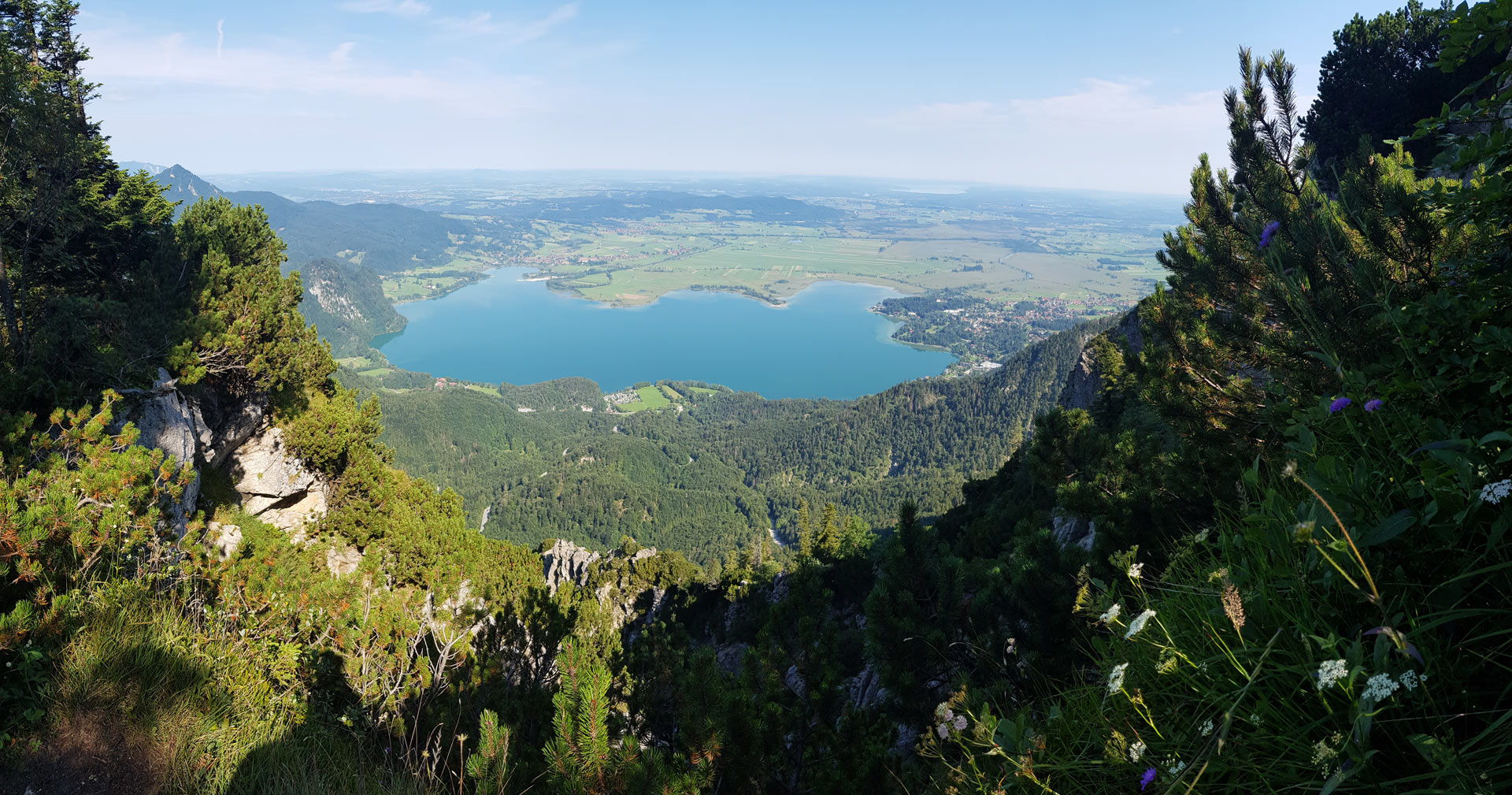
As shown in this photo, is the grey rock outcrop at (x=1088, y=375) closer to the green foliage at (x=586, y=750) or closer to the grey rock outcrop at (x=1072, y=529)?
the grey rock outcrop at (x=1072, y=529)

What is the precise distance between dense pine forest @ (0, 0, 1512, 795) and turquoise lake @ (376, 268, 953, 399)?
12487 centimetres

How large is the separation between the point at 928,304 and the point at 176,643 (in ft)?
652

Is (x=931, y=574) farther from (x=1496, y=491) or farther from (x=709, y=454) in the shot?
(x=709, y=454)

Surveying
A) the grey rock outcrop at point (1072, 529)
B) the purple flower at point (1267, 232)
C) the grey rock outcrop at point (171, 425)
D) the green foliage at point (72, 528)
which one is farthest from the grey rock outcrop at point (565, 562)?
the purple flower at point (1267, 232)

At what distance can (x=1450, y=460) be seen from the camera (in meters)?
1.25

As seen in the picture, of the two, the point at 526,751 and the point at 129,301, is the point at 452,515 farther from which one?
the point at 526,751

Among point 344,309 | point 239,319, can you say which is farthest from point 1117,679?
point 344,309

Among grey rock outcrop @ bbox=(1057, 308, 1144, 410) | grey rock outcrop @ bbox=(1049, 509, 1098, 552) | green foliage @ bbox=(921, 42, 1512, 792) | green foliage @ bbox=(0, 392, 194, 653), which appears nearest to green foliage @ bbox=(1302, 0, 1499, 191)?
grey rock outcrop @ bbox=(1049, 509, 1098, 552)

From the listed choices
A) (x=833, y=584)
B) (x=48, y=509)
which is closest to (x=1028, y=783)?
(x=48, y=509)

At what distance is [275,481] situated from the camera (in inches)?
517

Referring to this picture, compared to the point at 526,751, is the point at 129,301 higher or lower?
higher

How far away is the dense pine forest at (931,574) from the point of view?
1348 millimetres

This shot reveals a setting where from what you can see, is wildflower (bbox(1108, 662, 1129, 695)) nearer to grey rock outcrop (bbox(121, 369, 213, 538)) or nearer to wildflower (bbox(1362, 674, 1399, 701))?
wildflower (bbox(1362, 674, 1399, 701))

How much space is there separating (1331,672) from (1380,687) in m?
0.06
